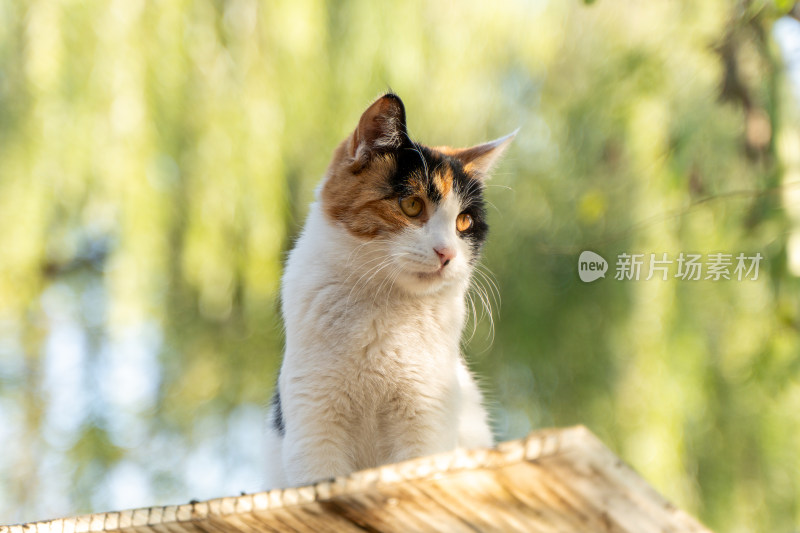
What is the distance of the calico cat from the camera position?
3.47 feet

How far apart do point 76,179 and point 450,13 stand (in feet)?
3.65

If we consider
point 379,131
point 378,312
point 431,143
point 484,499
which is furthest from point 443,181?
point 431,143

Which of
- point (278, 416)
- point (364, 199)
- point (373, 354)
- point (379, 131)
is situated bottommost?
point (278, 416)

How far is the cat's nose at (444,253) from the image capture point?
1.08 metres

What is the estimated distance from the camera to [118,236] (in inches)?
71.6

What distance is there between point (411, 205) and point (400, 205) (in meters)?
0.02

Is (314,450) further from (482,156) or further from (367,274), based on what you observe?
(482,156)

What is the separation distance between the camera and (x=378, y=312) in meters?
1.11

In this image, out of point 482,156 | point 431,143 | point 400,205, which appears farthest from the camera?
point 431,143

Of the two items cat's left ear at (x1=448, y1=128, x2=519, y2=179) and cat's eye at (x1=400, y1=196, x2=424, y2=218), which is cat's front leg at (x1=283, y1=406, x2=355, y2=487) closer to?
cat's eye at (x1=400, y1=196, x2=424, y2=218)

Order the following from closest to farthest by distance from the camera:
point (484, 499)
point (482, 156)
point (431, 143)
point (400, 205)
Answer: point (484, 499)
point (400, 205)
point (482, 156)
point (431, 143)

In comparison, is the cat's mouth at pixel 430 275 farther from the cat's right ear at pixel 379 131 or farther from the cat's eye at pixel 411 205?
the cat's right ear at pixel 379 131

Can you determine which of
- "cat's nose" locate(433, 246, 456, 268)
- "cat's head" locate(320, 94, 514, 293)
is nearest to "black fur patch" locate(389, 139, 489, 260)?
"cat's head" locate(320, 94, 514, 293)

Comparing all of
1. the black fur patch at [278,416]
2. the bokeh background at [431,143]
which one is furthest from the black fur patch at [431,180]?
the bokeh background at [431,143]
